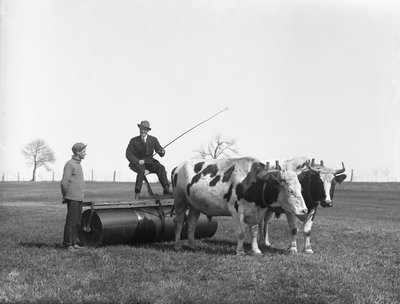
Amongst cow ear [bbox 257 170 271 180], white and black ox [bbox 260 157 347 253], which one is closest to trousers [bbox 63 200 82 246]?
cow ear [bbox 257 170 271 180]

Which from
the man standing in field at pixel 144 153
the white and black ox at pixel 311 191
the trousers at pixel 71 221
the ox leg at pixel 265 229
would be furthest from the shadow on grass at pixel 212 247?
the trousers at pixel 71 221

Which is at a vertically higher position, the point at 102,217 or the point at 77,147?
the point at 77,147

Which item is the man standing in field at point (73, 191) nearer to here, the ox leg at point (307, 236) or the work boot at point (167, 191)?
the work boot at point (167, 191)

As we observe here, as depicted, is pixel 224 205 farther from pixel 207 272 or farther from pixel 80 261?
pixel 80 261

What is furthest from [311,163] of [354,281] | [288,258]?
[354,281]

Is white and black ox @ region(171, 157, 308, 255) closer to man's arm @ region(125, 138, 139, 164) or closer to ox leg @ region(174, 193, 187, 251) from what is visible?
ox leg @ region(174, 193, 187, 251)

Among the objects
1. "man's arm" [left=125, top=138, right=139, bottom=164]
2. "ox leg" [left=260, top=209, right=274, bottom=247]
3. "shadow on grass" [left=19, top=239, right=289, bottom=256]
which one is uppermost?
"man's arm" [left=125, top=138, right=139, bottom=164]

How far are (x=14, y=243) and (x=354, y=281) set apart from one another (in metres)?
8.71

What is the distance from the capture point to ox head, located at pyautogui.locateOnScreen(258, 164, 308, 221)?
12.5m

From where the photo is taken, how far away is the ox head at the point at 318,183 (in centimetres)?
1338

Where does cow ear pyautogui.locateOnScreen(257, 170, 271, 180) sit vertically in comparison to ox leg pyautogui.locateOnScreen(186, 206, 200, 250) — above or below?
above

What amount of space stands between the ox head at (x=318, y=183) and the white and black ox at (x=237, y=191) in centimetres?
50

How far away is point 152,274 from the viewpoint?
10398 mm

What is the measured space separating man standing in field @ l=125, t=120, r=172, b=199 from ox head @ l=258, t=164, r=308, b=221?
11.9ft
